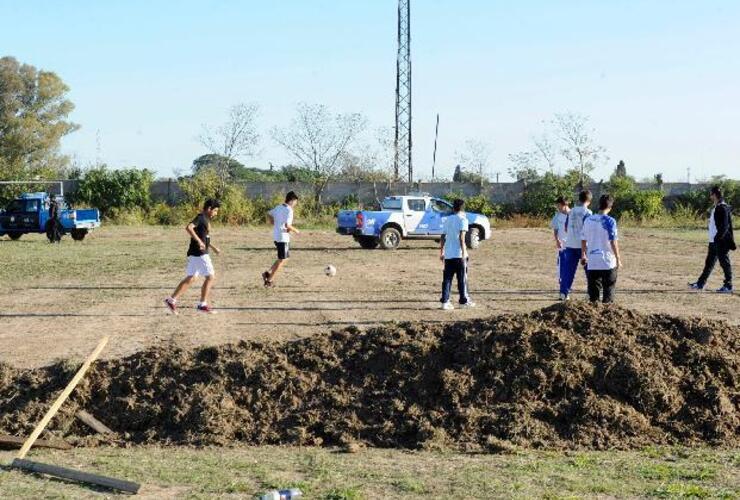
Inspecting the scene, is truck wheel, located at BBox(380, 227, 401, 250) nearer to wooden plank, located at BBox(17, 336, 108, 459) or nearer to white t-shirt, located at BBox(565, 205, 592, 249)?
white t-shirt, located at BBox(565, 205, 592, 249)

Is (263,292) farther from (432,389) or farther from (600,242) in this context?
(432,389)

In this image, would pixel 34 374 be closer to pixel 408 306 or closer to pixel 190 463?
pixel 190 463

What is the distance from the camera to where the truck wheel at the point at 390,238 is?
29.9 metres

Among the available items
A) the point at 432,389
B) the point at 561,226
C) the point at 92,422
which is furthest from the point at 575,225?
the point at 92,422

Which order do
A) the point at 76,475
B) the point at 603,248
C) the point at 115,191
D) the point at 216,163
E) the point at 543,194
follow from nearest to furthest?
the point at 76,475
the point at 603,248
the point at 115,191
the point at 543,194
the point at 216,163

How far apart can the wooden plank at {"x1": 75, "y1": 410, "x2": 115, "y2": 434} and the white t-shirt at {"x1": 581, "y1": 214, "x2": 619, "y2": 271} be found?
23.6 feet

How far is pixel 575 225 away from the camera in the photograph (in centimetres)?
1508

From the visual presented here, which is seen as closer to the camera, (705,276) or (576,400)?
(576,400)

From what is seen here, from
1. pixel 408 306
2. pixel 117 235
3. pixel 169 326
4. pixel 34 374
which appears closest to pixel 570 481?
pixel 34 374

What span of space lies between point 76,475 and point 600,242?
8323 millimetres

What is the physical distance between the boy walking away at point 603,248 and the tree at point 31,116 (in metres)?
57.0

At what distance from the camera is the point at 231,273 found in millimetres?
21703

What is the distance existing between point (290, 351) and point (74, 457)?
8.23 ft

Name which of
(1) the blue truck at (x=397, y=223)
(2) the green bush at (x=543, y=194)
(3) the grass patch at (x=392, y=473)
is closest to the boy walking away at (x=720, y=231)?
(3) the grass patch at (x=392, y=473)
